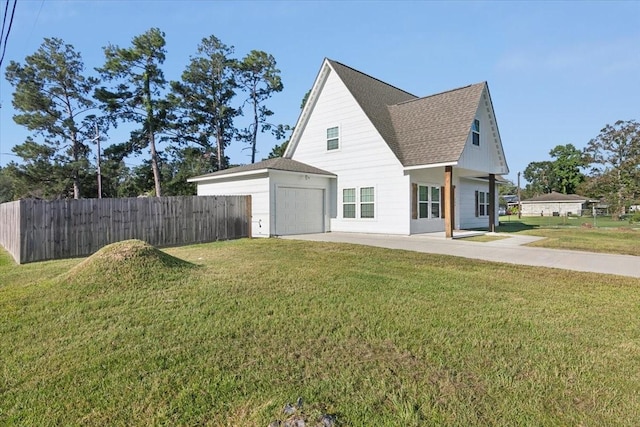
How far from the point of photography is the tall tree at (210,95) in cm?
3023

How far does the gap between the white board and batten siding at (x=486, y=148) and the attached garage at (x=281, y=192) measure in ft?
20.7

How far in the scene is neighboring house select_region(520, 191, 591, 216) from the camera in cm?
5172

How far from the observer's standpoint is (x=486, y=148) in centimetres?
1627

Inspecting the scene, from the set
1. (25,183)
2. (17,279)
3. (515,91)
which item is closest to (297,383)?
(17,279)

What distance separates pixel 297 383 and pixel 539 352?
8.20 feet

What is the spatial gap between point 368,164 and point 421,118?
12.0ft

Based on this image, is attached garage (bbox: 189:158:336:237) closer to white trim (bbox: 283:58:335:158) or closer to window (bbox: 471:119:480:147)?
white trim (bbox: 283:58:335:158)

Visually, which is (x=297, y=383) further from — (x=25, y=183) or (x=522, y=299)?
(x=25, y=183)

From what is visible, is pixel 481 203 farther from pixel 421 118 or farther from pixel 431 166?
pixel 431 166

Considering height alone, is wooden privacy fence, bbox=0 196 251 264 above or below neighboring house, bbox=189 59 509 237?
below

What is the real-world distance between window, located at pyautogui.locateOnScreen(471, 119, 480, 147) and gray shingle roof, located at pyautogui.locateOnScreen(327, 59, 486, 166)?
96cm

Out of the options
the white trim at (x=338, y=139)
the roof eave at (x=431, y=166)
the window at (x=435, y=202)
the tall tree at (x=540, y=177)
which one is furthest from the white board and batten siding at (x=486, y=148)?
the tall tree at (x=540, y=177)

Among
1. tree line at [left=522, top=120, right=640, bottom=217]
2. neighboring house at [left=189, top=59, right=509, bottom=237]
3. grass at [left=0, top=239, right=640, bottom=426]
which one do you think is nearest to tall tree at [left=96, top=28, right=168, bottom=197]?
neighboring house at [left=189, top=59, right=509, bottom=237]

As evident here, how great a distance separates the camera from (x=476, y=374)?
9.56ft
